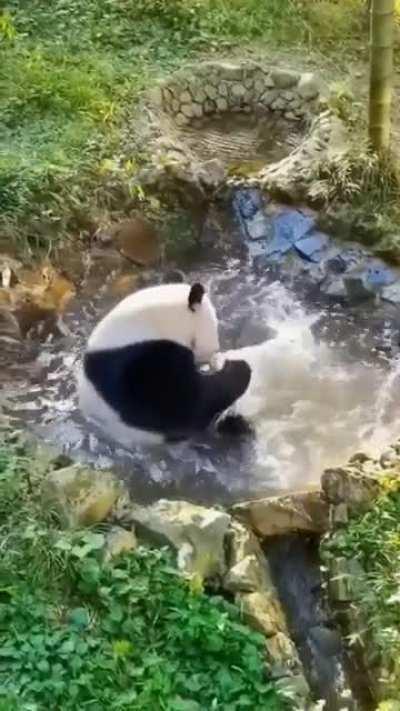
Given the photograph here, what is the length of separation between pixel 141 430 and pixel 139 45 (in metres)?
3.30

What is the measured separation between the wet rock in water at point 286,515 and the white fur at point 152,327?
74 centimetres

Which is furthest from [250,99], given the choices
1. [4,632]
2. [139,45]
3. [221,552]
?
[4,632]

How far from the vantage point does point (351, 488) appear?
4277 millimetres

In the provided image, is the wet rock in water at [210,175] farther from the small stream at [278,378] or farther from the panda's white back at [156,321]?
the panda's white back at [156,321]

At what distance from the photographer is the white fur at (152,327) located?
4.63 meters

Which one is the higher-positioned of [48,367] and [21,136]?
[21,136]

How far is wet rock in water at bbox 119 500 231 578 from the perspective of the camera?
400 cm

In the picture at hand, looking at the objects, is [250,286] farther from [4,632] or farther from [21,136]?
[4,632]

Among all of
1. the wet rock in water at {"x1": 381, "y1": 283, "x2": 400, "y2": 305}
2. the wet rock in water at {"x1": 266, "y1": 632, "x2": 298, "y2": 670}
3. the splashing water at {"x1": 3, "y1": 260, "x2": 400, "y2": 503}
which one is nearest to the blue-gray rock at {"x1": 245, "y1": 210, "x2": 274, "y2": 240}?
the splashing water at {"x1": 3, "y1": 260, "x2": 400, "y2": 503}

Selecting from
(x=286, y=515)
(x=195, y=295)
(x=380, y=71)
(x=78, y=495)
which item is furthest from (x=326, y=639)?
(x=380, y=71)

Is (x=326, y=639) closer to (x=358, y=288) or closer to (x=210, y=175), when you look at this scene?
(x=358, y=288)

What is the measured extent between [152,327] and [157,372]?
21 cm

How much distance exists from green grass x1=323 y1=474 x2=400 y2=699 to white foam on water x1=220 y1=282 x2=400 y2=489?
2.15 ft

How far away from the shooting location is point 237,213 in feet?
20.4
